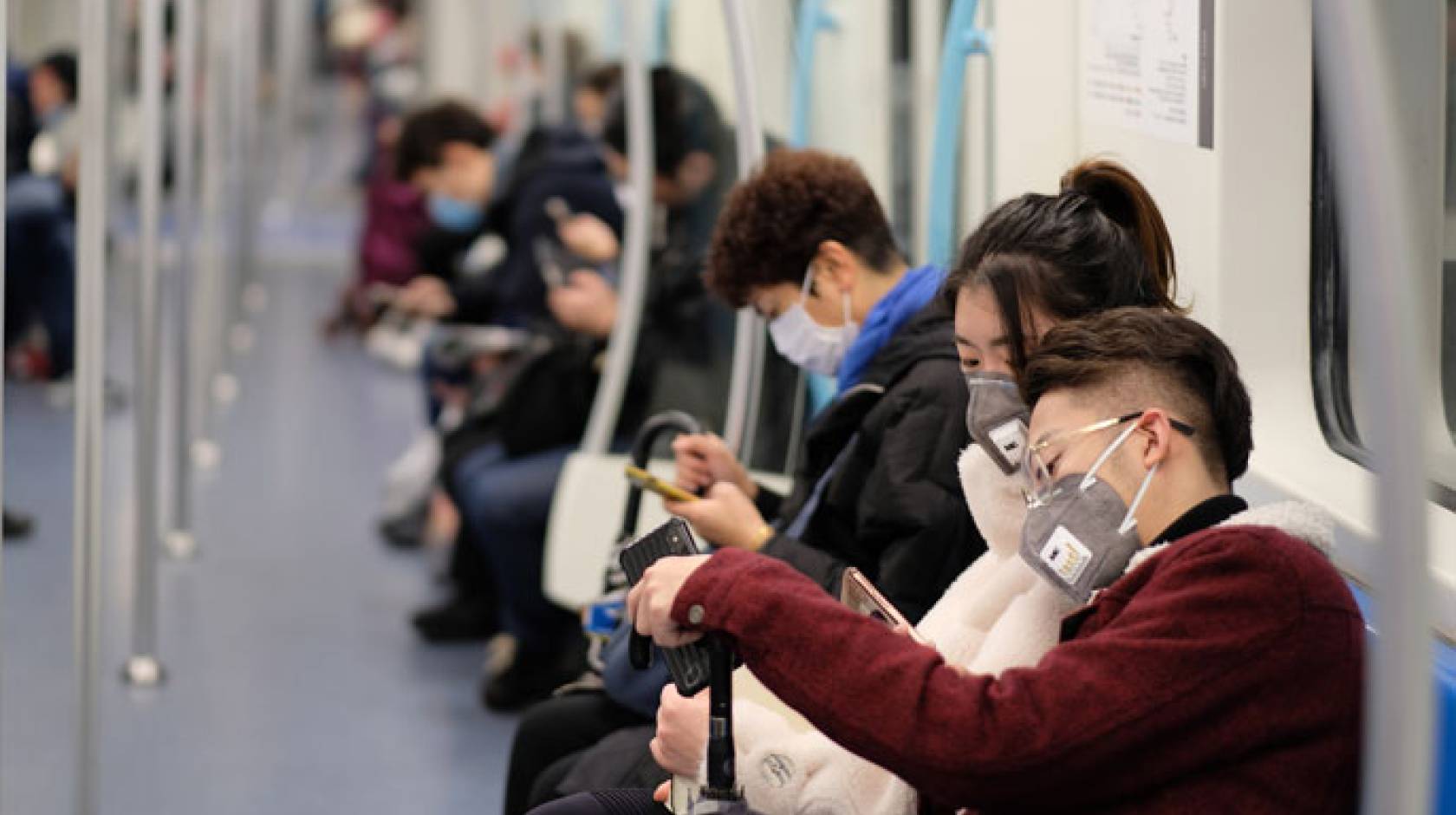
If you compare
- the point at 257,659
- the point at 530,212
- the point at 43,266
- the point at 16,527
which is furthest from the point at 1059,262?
the point at 43,266

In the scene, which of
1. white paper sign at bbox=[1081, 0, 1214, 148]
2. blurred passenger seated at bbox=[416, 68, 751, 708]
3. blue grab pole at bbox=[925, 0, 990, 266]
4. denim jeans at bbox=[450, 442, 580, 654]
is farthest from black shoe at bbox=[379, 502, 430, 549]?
white paper sign at bbox=[1081, 0, 1214, 148]

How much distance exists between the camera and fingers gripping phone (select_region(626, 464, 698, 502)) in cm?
334

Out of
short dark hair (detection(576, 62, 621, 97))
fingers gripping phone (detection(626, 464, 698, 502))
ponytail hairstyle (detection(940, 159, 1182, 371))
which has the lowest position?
fingers gripping phone (detection(626, 464, 698, 502))

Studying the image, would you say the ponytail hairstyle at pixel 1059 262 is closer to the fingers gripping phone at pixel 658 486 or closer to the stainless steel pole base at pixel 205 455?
the fingers gripping phone at pixel 658 486

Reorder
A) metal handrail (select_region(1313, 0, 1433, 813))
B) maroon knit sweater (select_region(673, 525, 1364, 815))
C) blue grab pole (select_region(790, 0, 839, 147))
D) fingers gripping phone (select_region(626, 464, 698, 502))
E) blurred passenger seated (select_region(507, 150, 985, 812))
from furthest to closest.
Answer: blue grab pole (select_region(790, 0, 839, 147))
fingers gripping phone (select_region(626, 464, 698, 502))
blurred passenger seated (select_region(507, 150, 985, 812))
maroon knit sweater (select_region(673, 525, 1364, 815))
metal handrail (select_region(1313, 0, 1433, 813))

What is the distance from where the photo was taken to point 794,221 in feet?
11.0

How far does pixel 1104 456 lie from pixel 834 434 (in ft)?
3.87

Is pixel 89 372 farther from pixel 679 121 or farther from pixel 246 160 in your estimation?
pixel 246 160

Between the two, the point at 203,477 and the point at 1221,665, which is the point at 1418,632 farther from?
the point at 203,477

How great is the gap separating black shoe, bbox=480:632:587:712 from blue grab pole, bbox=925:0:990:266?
6.01ft

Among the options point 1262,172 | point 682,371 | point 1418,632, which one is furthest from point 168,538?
point 1418,632

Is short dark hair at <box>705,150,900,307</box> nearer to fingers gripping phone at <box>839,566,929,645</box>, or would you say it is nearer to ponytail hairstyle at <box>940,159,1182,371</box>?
ponytail hairstyle at <box>940,159,1182,371</box>

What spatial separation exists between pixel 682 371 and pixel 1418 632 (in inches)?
154

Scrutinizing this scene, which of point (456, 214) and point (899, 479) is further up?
point (456, 214)
